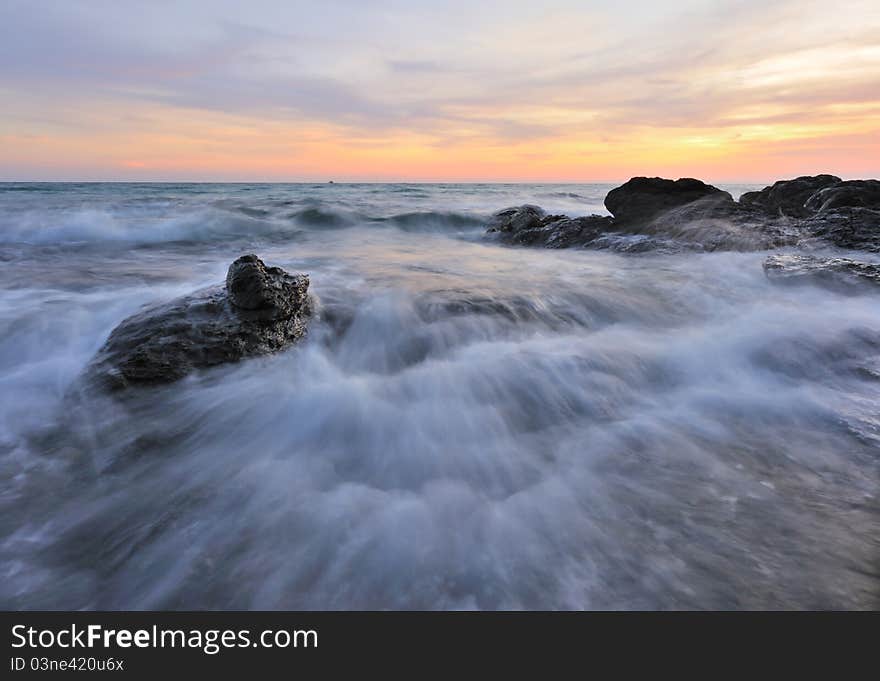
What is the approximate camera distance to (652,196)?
44.3ft

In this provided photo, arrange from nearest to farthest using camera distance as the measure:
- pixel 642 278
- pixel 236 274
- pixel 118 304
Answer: pixel 236 274 → pixel 118 304 → pixel 642 278

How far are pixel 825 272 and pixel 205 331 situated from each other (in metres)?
8.22

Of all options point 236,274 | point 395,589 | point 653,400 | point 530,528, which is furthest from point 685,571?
point 236,274

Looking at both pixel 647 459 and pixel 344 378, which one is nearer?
pixel 647 459

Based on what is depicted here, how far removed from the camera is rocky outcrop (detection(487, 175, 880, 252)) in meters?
10.2

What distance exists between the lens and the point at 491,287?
7.74m

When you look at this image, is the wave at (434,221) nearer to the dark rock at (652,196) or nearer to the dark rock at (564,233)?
the dark rock at (564,233)

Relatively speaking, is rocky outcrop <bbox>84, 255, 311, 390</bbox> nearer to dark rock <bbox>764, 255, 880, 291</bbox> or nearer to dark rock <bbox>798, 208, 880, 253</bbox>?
dark rock <bbox>764, 255, 880, 291</bbox>

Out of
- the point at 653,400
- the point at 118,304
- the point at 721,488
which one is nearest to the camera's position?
the point at 721,488

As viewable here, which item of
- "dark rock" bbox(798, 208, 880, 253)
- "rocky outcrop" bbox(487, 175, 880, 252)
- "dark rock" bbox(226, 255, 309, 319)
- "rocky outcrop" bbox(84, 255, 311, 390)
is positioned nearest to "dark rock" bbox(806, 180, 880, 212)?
"rocky outcrop" bbox(487, 175, 880, 252)

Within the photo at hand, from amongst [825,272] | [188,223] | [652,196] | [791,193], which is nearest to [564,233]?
[652,196]

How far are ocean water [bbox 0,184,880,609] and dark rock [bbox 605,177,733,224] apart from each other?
265 inches

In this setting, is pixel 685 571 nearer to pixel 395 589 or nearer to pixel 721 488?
pixel 721 488
